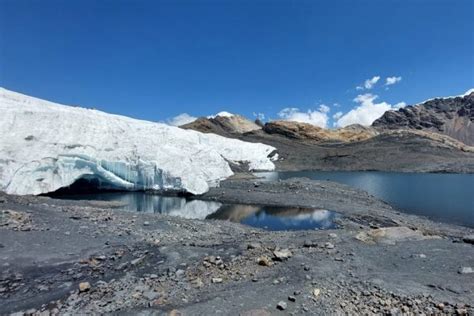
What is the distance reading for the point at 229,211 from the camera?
21.4 meters

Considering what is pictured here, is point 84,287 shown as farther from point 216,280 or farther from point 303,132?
point 303,132

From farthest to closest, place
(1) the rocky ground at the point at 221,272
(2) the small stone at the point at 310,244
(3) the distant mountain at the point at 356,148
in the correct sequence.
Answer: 1. (3) the distant mountain at the point at 356,148
2. (2) the small stone at the point at 310,244
3. (1) the rocky ground at the point at 221,272

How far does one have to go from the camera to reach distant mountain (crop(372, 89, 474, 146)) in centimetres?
16162

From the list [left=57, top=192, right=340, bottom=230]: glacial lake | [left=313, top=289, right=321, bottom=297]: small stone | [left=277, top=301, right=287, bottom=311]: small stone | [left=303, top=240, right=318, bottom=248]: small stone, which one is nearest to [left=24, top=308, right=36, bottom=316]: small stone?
[left=277, top=301, right=287, bottom=311]: small stone

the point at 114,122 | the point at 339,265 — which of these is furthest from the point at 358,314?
the point at 114,122

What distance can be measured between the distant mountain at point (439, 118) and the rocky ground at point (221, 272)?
552ft

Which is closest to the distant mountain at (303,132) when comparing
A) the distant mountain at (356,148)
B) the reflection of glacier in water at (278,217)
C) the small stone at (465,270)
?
the distant mountain at (356,148)

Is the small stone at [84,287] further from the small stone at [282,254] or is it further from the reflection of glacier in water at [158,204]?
the reflection of glacier in water at [158,204]

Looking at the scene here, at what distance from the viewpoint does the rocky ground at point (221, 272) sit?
668cm

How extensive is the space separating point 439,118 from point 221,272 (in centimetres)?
19108

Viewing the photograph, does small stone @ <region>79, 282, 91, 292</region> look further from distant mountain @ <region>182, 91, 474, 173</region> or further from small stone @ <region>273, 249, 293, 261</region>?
distant mountain @ <region>182, 91, 474, 173</region>

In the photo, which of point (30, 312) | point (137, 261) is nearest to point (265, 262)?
point (137, 261)

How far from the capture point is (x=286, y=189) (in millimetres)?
28766

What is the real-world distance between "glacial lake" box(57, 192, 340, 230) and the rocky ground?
18.3ft
